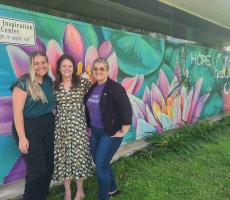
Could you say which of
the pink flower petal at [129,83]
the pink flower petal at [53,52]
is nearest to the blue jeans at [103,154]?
the pink flower petal at [53,52]

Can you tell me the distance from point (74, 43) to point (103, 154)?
6.39ft

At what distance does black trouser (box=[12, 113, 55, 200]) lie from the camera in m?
3.23

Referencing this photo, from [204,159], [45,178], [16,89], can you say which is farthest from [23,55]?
[204,159]

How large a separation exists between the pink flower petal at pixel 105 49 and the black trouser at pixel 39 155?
2.04 metres

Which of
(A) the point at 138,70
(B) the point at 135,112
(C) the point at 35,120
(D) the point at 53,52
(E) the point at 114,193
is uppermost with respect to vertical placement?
(D) the point at 53,52

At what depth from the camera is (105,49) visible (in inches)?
208

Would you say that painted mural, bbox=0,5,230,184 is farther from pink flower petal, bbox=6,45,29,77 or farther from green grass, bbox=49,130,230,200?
green grass, bbox=49,130,230,200

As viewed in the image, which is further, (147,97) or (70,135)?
(147,97)

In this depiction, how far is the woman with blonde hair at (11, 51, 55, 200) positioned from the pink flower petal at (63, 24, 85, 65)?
1.26m

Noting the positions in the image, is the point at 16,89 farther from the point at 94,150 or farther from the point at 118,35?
the point at 118,35

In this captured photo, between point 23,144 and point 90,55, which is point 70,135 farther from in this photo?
point 90,55

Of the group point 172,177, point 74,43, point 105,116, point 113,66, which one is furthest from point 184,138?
point 105,116

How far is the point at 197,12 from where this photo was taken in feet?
30.9

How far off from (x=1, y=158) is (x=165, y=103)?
4.04m
